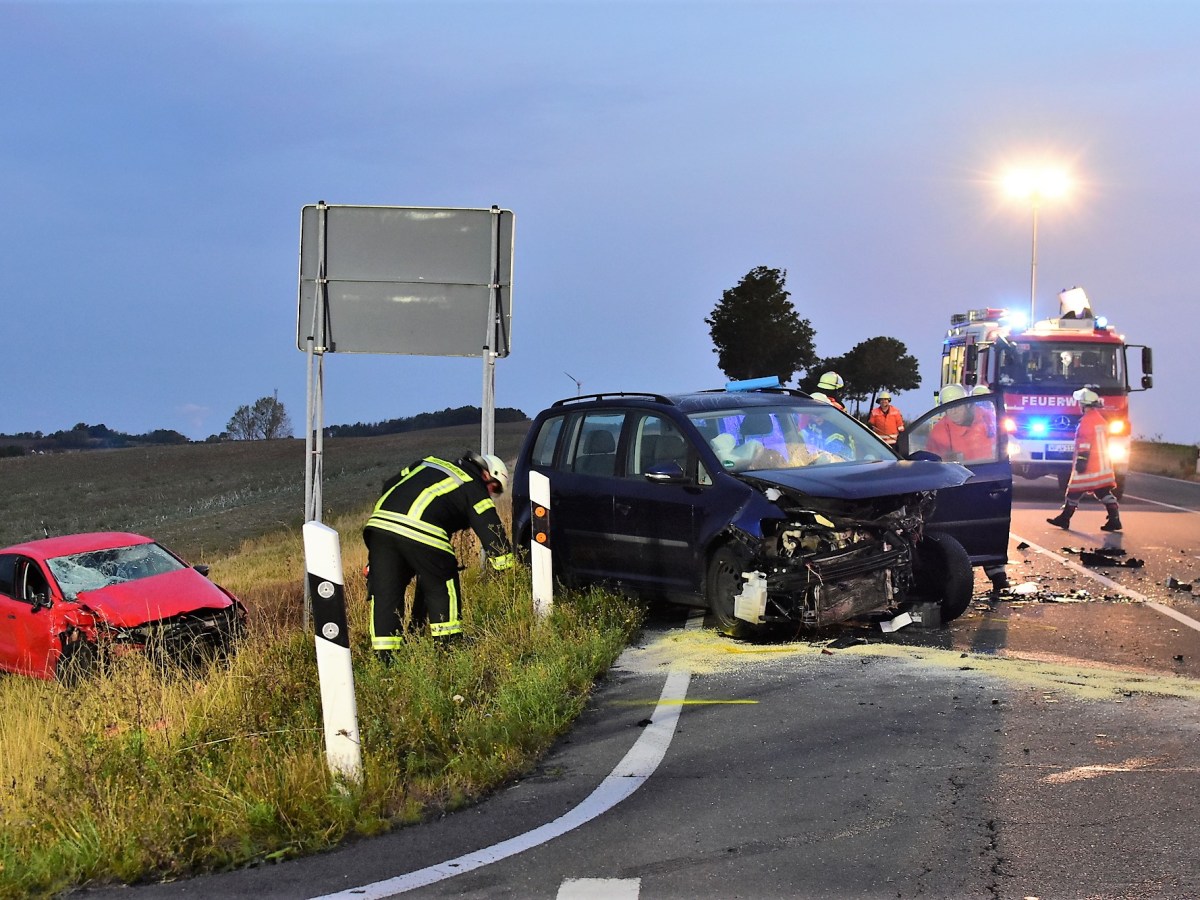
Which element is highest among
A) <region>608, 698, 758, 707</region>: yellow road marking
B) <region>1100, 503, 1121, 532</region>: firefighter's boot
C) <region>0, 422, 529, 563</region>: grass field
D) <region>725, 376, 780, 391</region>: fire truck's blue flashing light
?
<region>725, 376, 780, 391</region>: fire truck's blue flashing light

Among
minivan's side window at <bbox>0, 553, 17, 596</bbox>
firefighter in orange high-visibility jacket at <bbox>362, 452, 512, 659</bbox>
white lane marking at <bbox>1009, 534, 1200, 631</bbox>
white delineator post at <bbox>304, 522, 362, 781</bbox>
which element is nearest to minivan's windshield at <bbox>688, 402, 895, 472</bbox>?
firefighter in orange high-visibility jacket at <bbox>362, 452, 512, 659</bbox>

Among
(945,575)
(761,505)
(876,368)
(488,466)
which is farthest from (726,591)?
(876,368)

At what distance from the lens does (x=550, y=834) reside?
499 cm

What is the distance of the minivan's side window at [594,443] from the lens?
10609 mm

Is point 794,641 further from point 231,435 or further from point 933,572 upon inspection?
point 231,435

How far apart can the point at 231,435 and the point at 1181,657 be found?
114 m

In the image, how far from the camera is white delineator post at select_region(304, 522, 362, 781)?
564 cm

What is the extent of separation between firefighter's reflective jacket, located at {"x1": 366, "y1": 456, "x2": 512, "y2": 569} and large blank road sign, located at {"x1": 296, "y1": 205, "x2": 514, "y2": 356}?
5067 mm

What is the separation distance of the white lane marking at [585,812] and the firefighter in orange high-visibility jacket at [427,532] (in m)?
1.60

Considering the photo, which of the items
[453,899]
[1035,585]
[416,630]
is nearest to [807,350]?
[1035,585]

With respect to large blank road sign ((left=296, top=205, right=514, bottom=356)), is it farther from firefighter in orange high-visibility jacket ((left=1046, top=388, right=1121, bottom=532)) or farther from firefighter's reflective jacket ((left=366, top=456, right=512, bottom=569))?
firefighter in orange high-visibility jacket ((left=1046, top=388, right=1121, bottom=532))

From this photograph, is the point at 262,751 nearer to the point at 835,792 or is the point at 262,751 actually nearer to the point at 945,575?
the point at 835,792

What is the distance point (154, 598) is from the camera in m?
13.5

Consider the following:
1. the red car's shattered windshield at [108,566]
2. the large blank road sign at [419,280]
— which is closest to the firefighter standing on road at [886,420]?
the large blank road sign at [419,280]
